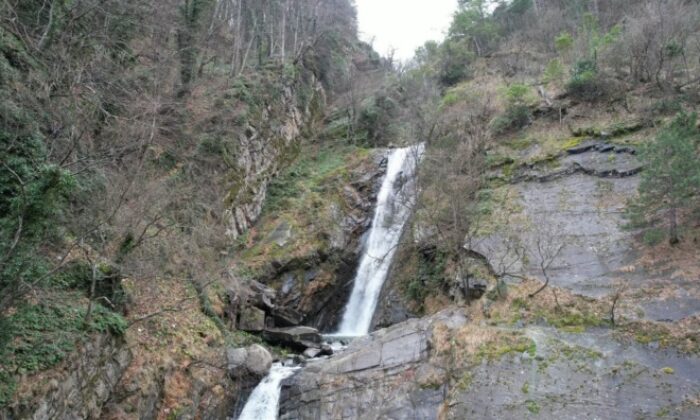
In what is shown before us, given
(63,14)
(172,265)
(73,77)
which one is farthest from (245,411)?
(63,14)

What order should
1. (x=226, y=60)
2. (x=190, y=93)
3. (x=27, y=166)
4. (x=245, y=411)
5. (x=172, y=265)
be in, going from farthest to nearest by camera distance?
1. (x=226, y=60)
2. (x=190, y=93)
3. (x=172, y=265)
4. (x=245, y=411)
5. (x=27, y=166)

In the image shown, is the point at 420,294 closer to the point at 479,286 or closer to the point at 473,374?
the point at 479,286

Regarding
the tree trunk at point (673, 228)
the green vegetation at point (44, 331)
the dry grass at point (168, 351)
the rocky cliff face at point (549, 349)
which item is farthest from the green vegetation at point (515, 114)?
the green vegetation at point (44, 331)

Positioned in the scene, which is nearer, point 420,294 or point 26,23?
point 26,23

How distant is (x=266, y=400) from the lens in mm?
12492

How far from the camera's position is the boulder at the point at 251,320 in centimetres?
1623

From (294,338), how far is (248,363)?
108 inches

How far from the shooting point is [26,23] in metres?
14.2

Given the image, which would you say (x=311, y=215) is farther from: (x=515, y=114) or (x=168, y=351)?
(x=515, y=114)

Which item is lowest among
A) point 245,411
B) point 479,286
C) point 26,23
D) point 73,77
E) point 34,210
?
point 245,411

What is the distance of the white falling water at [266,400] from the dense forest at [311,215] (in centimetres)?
34

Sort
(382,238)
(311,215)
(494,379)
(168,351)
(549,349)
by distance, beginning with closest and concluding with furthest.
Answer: (494,379) < (549,349) < (168,351) < (311,215) < (382,238)

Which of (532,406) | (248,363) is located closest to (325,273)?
(248,363)

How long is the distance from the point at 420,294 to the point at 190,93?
15060 millimetres
